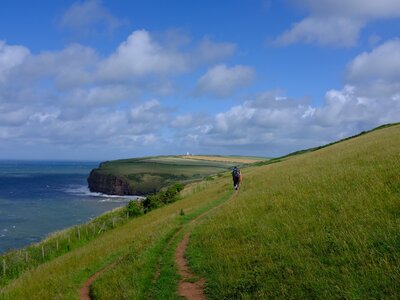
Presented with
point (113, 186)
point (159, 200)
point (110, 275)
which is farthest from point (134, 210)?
point (113, 186)

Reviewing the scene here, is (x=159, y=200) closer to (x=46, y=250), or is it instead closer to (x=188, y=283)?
(x=46, y=250)

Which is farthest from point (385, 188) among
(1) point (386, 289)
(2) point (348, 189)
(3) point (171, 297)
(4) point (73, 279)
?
(4) point (73, 279)

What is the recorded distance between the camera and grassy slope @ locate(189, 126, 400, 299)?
32.9 ft

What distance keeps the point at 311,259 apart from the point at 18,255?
100 ft

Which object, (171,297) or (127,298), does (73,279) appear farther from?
(171,297)

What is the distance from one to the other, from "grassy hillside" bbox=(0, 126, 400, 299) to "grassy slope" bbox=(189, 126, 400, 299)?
0.10 feet

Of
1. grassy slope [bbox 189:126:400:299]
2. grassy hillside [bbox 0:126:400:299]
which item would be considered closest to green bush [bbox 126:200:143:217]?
grassy hillside [bbox 0:126:400:299]

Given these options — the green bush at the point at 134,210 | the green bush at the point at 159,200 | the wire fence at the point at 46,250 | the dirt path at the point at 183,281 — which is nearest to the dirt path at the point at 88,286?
the dirt path at the point at 183,281

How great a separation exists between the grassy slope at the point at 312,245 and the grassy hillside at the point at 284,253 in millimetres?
30

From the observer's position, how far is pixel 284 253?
41.2 ft

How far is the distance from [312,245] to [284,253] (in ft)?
2.99

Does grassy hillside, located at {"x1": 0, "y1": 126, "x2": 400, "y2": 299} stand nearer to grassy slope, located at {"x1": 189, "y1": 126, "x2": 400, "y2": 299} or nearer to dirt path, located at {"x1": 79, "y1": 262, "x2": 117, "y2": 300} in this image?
grassy slope, located at {"x1": 189, "y1": 126, "x2": 400, "y2": 299}

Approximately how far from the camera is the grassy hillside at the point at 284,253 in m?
10.3

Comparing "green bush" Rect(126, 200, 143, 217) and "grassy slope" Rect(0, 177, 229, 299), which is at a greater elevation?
"grassy slope" Rect(0, 177, 229, 299)
